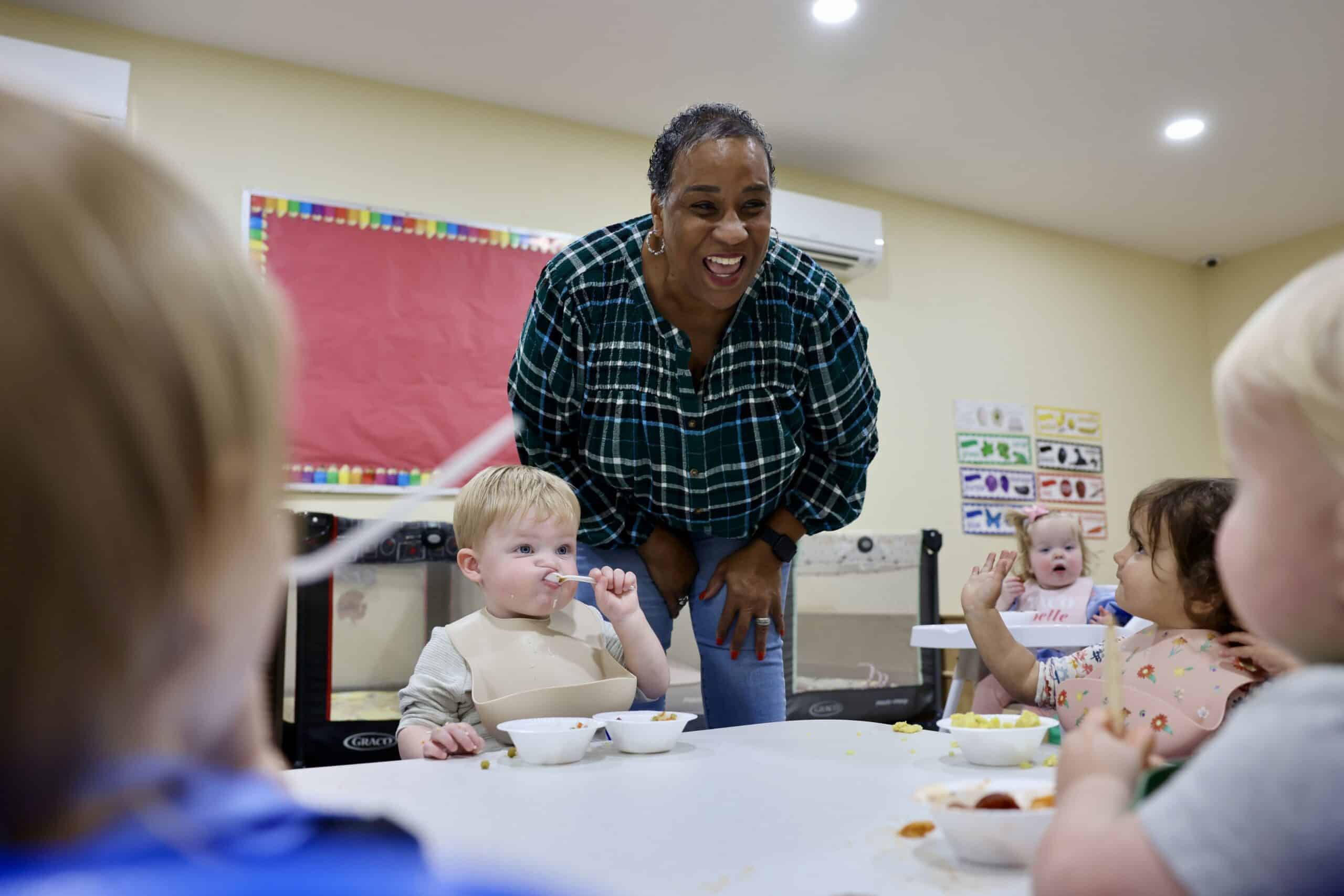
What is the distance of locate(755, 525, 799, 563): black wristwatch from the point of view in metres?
1.73

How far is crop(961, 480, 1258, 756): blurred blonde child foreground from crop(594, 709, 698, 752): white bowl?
1.95ft

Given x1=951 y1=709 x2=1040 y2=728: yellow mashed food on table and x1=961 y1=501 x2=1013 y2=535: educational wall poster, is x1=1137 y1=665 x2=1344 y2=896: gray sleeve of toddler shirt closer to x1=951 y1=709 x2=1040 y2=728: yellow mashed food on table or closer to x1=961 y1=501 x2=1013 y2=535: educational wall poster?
x1=951 y1=709 x2=1040 y2=728: yellow mashed food on table

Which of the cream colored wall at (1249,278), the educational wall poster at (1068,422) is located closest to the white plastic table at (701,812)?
the educational wall poster at (1068,422)

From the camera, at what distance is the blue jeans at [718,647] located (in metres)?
1.70

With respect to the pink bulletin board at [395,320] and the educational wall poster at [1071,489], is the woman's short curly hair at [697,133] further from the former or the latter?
the educational wall poster at [1071,489]

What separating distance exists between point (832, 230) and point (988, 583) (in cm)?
291

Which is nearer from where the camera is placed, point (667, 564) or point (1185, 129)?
point (667, 564)

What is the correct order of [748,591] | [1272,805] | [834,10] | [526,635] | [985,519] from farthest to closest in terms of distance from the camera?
[985,519] → [834,10] → [748,591] → [526,635] → [1272,805]

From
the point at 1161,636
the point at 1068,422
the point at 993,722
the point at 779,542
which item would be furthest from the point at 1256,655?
the point at 1068,422

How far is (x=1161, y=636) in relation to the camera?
141 cm

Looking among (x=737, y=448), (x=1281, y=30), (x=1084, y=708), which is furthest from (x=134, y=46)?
(x=1281, y=30)

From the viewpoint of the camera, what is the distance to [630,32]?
127 inches

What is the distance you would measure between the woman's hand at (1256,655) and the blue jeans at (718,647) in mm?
714

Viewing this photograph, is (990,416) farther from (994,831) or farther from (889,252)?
(994,831)
